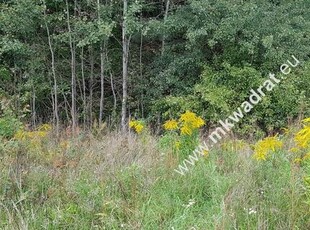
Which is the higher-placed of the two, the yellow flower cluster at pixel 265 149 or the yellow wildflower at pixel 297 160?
the yellow flower cluster at pixel 265 149

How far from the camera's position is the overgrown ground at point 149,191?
224 cm

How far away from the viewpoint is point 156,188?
2775mm

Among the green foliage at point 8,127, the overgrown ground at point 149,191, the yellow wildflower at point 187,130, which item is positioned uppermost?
the yellow wildflower at point 187,130

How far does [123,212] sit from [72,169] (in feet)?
2.87

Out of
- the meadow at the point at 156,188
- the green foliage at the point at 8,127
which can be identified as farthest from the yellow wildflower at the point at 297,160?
the green foliage at the point at 8,127

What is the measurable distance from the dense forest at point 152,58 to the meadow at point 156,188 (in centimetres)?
366

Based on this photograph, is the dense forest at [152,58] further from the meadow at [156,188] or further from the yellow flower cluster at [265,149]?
the yellow flower cluster at [265,149]

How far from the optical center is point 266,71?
7.71 meters

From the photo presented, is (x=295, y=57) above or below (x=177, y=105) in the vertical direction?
above

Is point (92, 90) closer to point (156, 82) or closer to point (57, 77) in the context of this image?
point (57, 77)

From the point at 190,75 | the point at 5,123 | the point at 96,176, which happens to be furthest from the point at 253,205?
the point at 190,75

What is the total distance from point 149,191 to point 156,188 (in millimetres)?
88

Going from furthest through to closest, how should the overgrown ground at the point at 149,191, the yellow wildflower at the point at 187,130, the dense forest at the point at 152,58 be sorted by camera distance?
the dense forest at the point at 152,58, the yellow wildflower at the point at 187,130, the overgrown ground at the point at 149,191

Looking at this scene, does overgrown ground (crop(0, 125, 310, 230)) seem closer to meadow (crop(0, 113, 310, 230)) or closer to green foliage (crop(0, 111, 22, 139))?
meadow (crop(0, 113, 310, 230))
